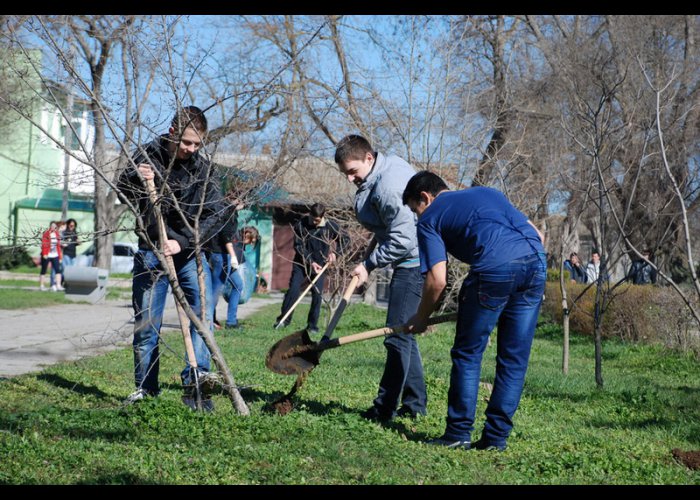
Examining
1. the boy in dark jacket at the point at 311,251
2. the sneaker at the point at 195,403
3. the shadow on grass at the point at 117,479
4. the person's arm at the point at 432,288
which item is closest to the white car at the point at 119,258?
the boy in dark jacket at the point at 311,251

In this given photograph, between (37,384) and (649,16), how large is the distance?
15205 millimetres

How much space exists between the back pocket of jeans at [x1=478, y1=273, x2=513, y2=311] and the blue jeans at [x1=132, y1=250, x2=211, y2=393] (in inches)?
71.3

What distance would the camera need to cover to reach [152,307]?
5.51 metres

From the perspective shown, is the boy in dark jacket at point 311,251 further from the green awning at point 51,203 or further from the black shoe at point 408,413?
the green awning at point 51,203

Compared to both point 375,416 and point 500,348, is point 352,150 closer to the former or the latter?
point 500,348

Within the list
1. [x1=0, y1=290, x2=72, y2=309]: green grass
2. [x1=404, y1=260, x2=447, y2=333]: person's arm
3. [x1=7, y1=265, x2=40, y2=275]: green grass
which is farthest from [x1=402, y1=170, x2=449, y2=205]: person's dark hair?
[x1=7, y1=265, x2=40, y2=275]: green grass

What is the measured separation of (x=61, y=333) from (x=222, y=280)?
Answer: 215 cm

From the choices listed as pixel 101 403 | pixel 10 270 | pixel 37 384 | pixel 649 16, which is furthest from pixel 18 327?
pixel 10 270

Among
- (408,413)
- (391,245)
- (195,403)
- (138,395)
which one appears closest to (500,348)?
(391,245)

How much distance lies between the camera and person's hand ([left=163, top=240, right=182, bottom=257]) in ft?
16.3

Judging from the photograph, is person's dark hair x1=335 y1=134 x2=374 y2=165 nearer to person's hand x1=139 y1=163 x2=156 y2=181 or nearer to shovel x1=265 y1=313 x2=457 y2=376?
shovel x1=265 y1=313 x2=457 y2=376

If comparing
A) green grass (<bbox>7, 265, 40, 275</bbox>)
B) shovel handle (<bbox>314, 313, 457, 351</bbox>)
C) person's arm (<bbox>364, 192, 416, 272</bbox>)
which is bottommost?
green grass (<bbox>7, 265, 40, 275</bbox>)

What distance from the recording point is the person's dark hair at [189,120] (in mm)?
4805
